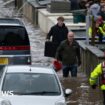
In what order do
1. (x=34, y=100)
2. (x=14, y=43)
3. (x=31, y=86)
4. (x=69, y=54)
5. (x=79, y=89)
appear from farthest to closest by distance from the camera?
(x=14, y=43) → (x=69, y=54) → (x=79, y=89) → (x=31, y=86) → (x=34, y=100)

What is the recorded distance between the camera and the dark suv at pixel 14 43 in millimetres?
20984

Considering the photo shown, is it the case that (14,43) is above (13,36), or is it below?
below

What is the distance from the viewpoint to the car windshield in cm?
1471

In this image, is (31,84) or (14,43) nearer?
(31,84)

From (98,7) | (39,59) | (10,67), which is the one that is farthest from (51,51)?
(98,7)

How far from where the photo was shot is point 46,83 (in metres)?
15.0

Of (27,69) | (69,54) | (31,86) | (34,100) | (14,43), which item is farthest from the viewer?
(14,43)

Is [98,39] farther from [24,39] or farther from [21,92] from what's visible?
[21,92]

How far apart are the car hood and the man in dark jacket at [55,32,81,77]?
5.85 m

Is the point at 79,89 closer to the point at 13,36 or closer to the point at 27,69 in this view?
the point at 13,36

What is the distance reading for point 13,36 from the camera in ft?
69.1

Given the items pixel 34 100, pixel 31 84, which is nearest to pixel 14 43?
pixel 31 84

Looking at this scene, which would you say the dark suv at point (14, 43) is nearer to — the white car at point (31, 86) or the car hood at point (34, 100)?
the white car at point (31, 86)

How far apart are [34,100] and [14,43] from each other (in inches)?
279
